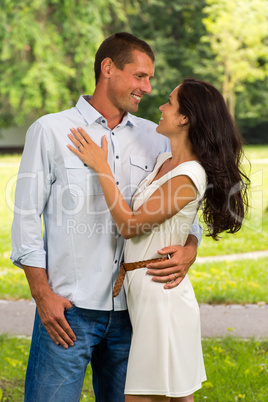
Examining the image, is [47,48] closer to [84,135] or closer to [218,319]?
[218,319]

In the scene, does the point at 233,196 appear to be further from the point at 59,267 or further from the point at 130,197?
the point at 59,267

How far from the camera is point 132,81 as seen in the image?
2701mm

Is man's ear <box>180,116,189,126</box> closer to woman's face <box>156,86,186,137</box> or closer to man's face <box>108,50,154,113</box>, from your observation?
woman's face <box>156,86,186,137</box>

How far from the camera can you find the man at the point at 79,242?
2506mm

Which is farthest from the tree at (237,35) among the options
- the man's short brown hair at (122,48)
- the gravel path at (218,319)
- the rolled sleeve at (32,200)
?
the rolled sleeve at (32,200)

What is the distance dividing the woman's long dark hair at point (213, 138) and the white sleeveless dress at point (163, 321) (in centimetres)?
7

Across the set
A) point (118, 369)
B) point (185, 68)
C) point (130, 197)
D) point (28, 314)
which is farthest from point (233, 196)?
point (185, 68)

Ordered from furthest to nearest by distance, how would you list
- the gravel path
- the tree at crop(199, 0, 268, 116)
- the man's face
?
the tree at crop(199, 0, 268, 116) → the gravel path → the man's face

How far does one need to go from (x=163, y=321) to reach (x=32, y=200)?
77cm

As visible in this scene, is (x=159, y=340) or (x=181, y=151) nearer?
(x=159, y=340)

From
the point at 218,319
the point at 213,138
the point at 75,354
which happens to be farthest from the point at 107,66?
the point at 218,319

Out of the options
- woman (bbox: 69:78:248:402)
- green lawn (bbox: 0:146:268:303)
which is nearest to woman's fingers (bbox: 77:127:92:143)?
woman (bbox: 69:78:248:402)

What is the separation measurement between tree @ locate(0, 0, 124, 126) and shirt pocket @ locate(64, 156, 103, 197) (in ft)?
66.1

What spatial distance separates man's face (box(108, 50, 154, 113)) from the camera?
2.70 meters
